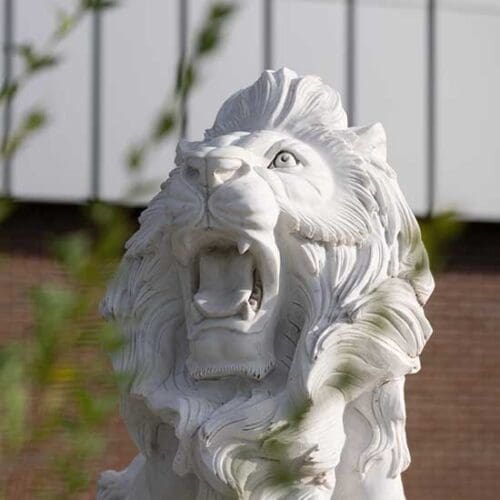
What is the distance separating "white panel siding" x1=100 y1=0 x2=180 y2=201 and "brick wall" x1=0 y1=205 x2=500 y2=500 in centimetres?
289

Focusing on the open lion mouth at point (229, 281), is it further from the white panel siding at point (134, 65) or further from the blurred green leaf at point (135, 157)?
the white panel siding at point (134, 65)

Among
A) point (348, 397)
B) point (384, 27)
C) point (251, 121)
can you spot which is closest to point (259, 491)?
point (348, 397)

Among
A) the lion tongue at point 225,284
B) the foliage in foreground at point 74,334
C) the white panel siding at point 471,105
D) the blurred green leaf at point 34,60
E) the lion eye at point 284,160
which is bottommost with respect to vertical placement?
the white panel siding at point 471,105

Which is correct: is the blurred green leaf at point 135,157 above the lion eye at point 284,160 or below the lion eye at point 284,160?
above

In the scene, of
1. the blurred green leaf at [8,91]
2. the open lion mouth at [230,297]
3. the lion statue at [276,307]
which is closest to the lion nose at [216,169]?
the lion statue at [276,307]

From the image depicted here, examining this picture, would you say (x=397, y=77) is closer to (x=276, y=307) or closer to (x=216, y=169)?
(x=276, y=307)

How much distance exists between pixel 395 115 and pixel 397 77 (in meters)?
0.40

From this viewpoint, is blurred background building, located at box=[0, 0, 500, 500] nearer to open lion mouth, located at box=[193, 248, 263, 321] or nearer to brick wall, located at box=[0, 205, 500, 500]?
brick wall, located at box=[0, 205, 500, 500]

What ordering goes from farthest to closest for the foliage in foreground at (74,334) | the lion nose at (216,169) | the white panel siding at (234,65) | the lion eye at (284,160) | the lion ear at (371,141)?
the white panel siding at (234,65), the lion ear at (371,141), the lion eye at (284,160), the lion nose at (216,169), the foliage in foreground at (74,334)

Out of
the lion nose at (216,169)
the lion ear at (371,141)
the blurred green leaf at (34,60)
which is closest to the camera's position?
the blurred green leaf at (34,60)

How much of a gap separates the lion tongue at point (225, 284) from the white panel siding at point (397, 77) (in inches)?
413

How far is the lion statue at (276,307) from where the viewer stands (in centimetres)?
467

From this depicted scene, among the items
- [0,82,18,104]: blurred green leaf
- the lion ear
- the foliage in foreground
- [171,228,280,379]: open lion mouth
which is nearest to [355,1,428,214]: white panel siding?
the lion ear

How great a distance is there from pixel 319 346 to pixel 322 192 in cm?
41
